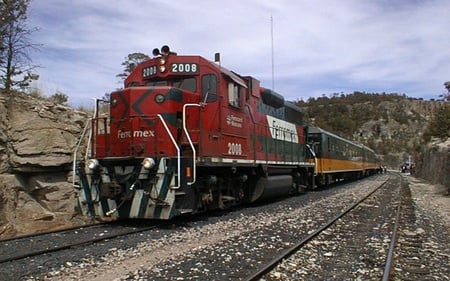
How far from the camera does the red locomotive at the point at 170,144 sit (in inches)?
328

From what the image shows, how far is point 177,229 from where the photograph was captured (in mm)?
8289

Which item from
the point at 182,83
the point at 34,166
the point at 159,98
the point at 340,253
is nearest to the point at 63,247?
the point at 159,98

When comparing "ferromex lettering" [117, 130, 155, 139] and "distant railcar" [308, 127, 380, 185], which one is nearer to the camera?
"ferromex lettering" [117, 130, 155, 139]

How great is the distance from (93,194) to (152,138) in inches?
63.0

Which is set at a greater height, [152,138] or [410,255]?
[152,138]

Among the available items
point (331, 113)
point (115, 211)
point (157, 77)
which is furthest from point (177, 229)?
point (331, 113)

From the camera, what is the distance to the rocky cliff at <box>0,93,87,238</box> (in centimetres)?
948

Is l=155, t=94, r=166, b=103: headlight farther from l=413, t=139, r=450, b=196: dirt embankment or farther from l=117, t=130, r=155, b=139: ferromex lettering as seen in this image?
l=413, t=139, r=450, b=196: dirt embankment

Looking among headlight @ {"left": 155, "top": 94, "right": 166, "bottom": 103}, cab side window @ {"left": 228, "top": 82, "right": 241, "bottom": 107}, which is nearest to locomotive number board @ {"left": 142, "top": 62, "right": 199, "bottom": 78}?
headlight @ {"left": 155, "top": 94, "right": 166, "bottom": 103}

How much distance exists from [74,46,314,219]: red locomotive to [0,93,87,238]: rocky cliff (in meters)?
1.26

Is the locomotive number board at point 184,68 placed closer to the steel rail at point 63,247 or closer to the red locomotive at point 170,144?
the red locomotive at point 170,144

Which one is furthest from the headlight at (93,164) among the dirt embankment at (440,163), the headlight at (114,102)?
the dirt embankment at (440,163)

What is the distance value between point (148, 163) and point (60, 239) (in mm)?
2014

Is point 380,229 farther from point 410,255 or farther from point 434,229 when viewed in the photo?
point 410,255
